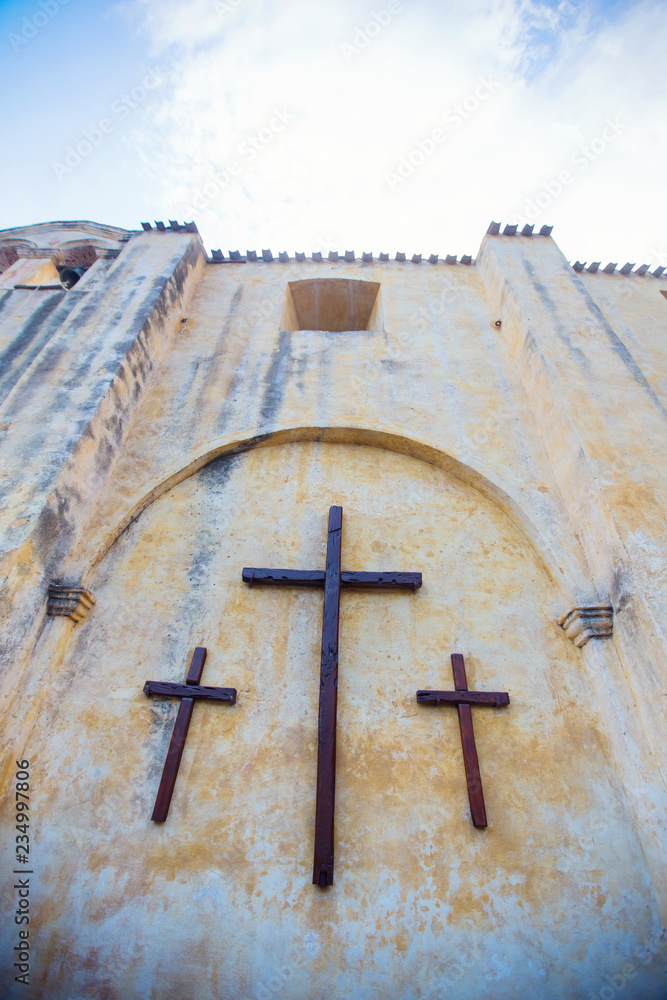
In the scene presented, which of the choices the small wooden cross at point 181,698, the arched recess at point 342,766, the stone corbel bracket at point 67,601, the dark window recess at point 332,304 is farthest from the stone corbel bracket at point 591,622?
the dark window recess at point 332,304

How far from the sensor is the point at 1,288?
753 centimetres

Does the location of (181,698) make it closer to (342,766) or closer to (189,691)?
(189,691)

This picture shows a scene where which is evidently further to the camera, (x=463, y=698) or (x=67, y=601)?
(x=67, y=601)

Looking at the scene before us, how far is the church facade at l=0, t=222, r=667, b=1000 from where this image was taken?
348 cm

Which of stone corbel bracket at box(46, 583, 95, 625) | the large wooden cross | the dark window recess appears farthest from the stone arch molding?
the dark window recess

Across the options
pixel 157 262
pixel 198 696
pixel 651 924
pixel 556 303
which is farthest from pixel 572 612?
pixel 157 262

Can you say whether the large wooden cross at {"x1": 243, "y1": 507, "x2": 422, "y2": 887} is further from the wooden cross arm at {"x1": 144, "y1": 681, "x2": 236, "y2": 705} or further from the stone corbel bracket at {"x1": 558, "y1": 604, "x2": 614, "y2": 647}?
the stone corbel bracket at {"x1": 558, "y1": 604, "x2": 614, "y2": 647}

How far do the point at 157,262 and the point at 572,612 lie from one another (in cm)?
684

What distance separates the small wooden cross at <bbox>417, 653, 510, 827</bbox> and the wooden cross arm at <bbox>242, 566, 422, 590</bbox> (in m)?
0.77

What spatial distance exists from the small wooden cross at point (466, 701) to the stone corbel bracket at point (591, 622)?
2.79 feet

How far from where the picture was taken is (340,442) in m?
6.16

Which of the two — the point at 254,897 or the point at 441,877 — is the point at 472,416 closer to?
the point at 441,877

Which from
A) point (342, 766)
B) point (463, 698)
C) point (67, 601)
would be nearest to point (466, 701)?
point (463, 698)

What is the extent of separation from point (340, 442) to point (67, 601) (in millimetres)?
3239
